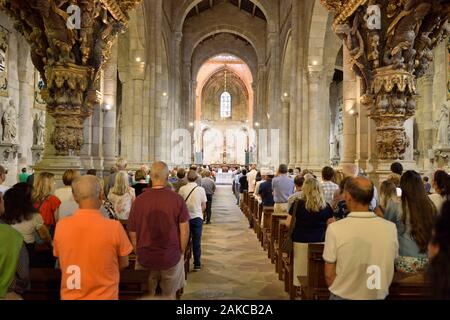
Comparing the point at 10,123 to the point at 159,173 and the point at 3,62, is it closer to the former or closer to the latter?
the point at 3,62

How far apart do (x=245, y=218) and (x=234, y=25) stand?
23.5 meters

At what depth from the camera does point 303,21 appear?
19.9 m

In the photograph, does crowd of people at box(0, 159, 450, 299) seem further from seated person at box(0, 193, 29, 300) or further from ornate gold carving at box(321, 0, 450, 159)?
ornate gold carving at box(321, 0, 450, 159)

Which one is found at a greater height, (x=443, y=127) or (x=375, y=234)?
(x=443, y=127)

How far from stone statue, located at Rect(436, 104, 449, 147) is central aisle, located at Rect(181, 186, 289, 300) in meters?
9.35

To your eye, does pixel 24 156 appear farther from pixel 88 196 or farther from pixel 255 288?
pixel 88 196

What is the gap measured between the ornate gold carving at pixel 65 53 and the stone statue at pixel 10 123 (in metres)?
11.2

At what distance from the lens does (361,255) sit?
9.37 feet

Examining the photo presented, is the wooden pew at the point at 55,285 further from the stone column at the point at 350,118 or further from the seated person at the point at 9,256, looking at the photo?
the stone column at the point at 350,118

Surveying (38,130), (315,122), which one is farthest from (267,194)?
(38,130)

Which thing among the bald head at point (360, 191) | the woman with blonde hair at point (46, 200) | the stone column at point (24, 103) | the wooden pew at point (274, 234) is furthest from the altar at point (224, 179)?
the bald head at point (360, 191)

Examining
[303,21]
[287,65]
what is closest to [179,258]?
[303,21]

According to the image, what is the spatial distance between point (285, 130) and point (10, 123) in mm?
14564

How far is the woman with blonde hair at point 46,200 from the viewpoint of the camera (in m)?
4.99
